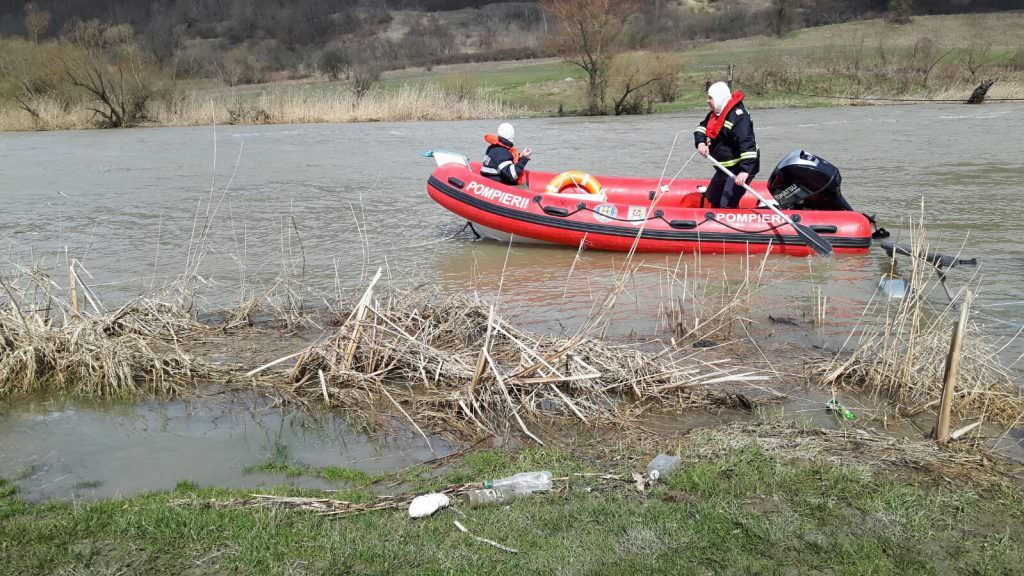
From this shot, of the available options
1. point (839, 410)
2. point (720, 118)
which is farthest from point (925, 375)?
point (720, 118)

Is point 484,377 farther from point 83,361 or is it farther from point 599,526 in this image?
point 83,361

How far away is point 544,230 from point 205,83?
3173 centimetres

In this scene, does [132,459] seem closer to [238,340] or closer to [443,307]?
[238,340]

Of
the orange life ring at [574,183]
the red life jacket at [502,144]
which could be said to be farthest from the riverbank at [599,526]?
the red life jacket at [502,144]

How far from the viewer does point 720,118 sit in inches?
299

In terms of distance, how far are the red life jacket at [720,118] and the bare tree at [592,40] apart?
17.1 metres

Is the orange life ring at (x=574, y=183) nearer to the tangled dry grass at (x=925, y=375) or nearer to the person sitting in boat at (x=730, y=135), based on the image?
the person sitting in boat at (x=730, y=135)

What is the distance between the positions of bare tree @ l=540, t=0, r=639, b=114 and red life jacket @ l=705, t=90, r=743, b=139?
1712 centimetres

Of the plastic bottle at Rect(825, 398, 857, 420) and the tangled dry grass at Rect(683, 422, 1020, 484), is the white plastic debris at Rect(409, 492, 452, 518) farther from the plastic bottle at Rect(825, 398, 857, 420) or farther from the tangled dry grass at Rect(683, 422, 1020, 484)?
the plastic bottle at Rect(825, 398, 857, 420)

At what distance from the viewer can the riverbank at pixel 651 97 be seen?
23.3 metres

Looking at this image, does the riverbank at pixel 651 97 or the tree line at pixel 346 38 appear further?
the tree line at pixel 346 38

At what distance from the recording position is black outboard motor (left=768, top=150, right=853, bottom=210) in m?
7.89

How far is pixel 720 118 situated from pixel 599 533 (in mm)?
5346

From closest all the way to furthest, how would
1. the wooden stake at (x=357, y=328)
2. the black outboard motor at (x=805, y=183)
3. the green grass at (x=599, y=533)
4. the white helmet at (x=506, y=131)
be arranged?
the green grass at (x=599, y=533) → the wooden stake at (x=357, y=328) → the black outboard motor at (x=805, y=183) → the white helmet at (x=506, y=131)
